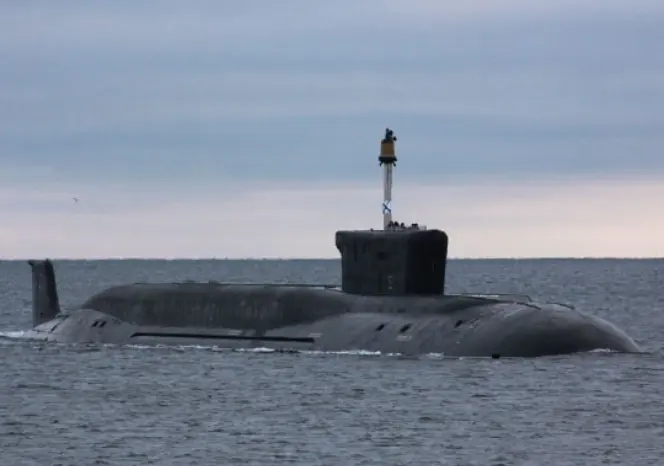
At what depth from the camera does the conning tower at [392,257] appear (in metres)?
47.1

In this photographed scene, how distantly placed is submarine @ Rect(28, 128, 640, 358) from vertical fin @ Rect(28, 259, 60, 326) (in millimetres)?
4378

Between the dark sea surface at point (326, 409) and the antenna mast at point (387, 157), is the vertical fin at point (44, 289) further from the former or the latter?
the antenna mast at point (387, 157)

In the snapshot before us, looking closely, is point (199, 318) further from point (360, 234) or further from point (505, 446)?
point (505, 446)

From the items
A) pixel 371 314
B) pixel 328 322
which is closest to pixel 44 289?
pixel 328 322

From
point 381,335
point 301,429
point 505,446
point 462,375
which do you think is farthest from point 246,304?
point 505,446

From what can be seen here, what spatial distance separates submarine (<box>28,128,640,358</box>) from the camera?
43.3m

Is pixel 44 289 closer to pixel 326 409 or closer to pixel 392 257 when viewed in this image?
pixel 392 257

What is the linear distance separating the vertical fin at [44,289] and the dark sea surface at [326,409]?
7962mm

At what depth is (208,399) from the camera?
39.2 m

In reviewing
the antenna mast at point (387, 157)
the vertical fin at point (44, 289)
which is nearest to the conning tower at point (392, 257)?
the antenna mast at point (387, 157)

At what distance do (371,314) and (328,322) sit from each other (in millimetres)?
1624

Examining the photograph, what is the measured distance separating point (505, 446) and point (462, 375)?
33.5 ft

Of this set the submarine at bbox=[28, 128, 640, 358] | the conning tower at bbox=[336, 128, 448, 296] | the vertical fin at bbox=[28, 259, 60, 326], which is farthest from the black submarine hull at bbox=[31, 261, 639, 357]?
the vertical fin at bbox=[28, 259, 60, 326]

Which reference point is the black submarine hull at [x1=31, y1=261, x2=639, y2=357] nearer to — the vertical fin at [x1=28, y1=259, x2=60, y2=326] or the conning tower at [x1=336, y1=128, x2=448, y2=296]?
the conning tower at [x1=336, y1=128, x2=448, y2=296]
